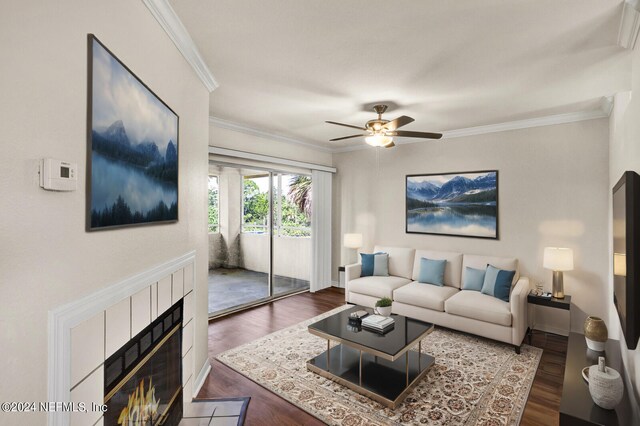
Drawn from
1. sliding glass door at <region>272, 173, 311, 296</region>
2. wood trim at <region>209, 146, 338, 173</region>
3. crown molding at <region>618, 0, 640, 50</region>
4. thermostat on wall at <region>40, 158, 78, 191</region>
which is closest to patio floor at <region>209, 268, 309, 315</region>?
sliding glass door at <region>272, 173, 311, 296</region>

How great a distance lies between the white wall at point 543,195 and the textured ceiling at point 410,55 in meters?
0.48

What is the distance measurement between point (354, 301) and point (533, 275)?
2.40 metres

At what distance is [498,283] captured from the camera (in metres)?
3.87

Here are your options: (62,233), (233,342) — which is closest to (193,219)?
(62,233)

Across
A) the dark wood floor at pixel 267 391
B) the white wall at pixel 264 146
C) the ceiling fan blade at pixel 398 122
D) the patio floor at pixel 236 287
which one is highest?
the white wall at pixel 264 146

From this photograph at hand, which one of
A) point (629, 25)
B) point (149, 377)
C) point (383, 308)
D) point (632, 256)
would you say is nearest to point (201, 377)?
point (149, 377)

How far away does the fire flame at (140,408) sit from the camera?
1.57 m

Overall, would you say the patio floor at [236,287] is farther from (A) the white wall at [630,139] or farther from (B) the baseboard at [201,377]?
(A) the white wall at [630,139]

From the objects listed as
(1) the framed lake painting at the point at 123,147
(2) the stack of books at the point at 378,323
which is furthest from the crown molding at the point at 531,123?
(1) the framed lake painting at the point at 123,147

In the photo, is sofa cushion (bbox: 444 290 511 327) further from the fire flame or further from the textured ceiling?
the fire flame

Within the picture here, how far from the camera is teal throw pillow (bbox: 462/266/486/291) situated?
419 cm

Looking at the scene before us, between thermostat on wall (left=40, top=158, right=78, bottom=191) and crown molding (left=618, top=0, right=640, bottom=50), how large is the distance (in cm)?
277

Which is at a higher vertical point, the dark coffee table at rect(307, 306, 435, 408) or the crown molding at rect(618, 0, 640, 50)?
the crown molding at rect(618, 0, 640, 50)

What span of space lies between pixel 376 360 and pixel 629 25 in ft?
10.2
